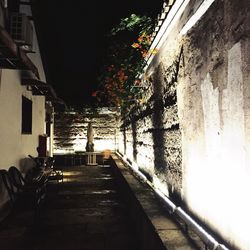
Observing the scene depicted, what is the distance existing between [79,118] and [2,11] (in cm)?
1408

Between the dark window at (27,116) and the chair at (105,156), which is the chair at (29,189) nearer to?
the dark window at (27,116)

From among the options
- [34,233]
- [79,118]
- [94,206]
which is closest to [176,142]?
[34,233]

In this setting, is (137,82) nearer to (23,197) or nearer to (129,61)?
(129,61)

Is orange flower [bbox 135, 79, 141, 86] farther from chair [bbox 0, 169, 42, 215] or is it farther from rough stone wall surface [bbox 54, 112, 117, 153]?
rough stone wall surface [bbox 54, 112, 117, 153]

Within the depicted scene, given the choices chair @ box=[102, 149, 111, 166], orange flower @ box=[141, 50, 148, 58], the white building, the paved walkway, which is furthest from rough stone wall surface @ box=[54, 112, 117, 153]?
orange flower @ box=[141, 50, 148, 58]

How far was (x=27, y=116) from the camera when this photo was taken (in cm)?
1041

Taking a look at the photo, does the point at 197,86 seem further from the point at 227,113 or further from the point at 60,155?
the point at 60,155

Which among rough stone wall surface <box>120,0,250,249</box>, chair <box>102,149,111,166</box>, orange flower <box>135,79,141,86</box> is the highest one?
orange flower <box>135,79,141,86</box>

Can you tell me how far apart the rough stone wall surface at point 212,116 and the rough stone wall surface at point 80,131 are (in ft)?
52.4

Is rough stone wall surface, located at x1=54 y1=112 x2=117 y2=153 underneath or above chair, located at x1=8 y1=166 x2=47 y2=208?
above

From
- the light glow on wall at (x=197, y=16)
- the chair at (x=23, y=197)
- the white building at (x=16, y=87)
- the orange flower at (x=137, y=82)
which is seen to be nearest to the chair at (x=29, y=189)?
the chair at (x=23, y=197)

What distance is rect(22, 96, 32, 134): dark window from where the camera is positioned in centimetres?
1006

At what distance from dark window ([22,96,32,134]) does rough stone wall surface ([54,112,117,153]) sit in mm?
10108

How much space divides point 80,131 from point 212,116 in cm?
1831
